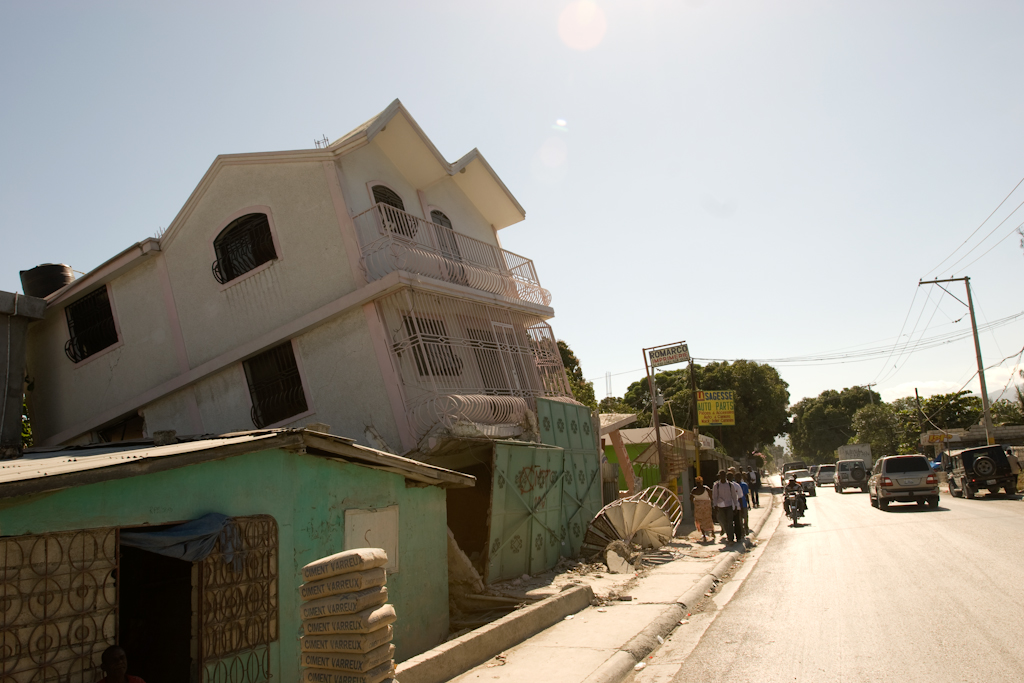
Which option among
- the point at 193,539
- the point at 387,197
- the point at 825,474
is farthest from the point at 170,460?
the point at 825,474

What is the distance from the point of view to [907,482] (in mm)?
21906

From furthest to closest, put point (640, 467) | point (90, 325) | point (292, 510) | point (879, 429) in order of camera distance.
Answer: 1. point (879, 429)
2. point (640, 467)
3. point (90, 325)
4. point (292, 510)

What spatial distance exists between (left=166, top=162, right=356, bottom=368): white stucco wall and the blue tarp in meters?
7.02

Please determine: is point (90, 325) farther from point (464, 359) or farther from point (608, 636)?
point (608, 636)

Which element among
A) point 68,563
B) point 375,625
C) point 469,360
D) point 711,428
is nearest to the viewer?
point 375,625

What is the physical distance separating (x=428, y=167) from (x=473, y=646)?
10.9 meters

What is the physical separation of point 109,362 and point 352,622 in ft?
44.5

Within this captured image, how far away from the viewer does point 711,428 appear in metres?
58.5

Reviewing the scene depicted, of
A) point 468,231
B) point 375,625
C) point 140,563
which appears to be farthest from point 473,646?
point 468,231

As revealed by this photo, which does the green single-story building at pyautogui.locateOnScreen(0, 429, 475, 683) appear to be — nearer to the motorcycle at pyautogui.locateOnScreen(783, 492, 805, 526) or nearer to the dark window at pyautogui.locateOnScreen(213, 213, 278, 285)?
the dark window at pyautogui.locateOnScreen(213, 213, 278, 285)

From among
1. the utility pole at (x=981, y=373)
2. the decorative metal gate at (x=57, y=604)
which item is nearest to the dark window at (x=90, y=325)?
the decorative metal gate at (x=57, y=604)

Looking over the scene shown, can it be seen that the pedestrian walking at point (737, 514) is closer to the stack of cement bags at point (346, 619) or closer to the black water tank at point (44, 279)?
the stack of cement bags at point (346, 619)

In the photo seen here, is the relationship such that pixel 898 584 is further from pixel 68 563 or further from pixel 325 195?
pixel 325 195

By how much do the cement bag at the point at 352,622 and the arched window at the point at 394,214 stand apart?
9.16 m
